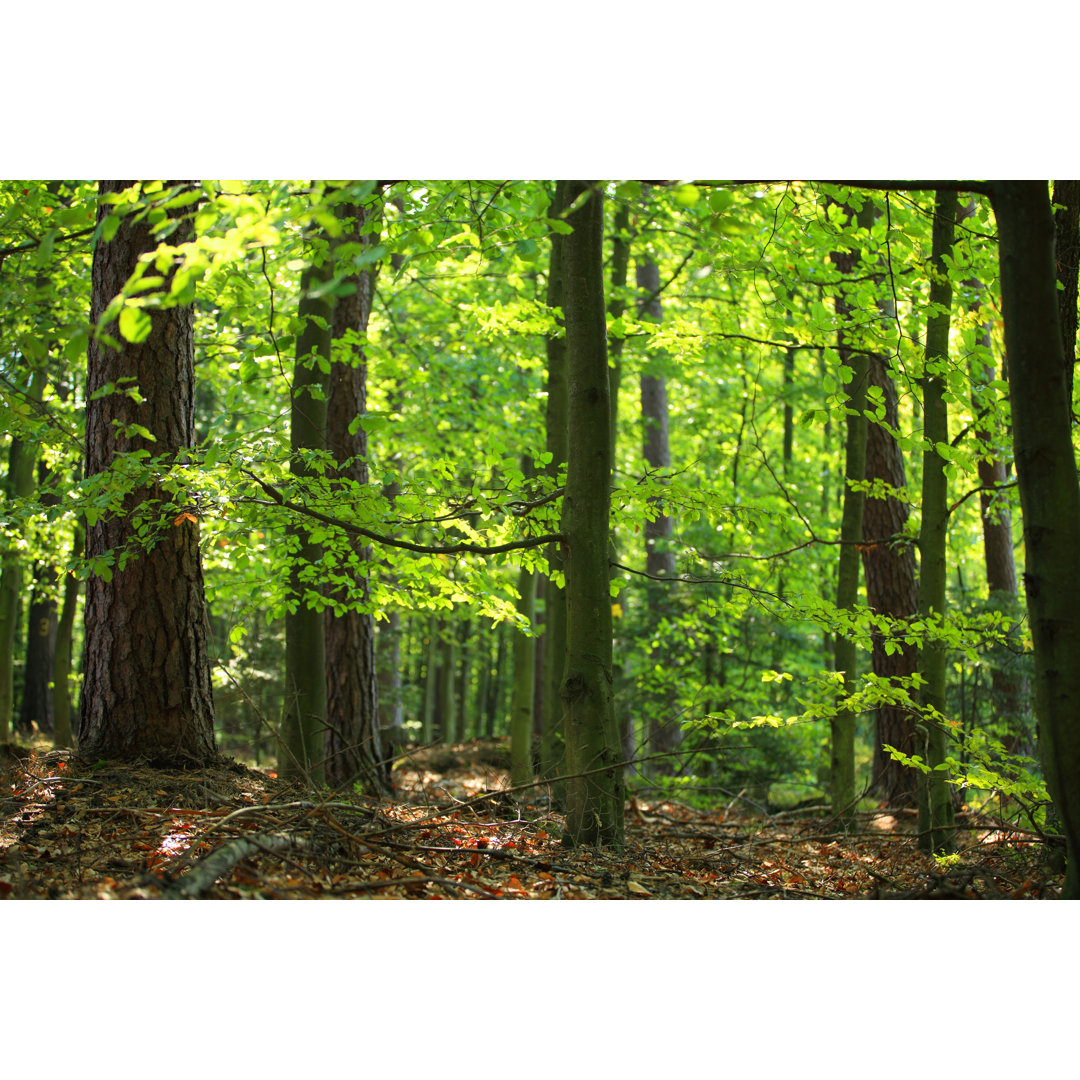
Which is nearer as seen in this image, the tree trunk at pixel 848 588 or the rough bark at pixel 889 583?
the tree trunk at pixel 848 588

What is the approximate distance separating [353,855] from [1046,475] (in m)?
3.12

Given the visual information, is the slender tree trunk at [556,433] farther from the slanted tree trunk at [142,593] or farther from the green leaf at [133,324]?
the green leaf at [133,324]

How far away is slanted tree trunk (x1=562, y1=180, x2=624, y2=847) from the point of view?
4.08m

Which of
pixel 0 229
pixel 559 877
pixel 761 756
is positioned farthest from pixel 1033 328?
pixel 761 756

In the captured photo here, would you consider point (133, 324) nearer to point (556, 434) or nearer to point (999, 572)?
point (556, 434)

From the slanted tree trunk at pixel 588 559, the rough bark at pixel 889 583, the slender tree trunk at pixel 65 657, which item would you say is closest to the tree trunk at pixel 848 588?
the rough bark at pixel 889 583

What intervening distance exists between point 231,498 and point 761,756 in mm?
7754

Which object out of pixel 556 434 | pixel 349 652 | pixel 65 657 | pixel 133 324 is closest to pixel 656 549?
pixel 556 434

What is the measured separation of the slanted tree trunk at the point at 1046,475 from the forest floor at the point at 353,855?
85cm

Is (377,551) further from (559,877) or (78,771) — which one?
(559,877)

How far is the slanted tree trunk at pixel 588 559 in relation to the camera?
161 inches

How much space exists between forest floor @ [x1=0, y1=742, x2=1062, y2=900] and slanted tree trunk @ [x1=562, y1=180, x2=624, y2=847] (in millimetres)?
282

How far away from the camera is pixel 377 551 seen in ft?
18.6

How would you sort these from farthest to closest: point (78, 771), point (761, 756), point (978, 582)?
point (978, 582), point (761, 756), point (78, 771)
